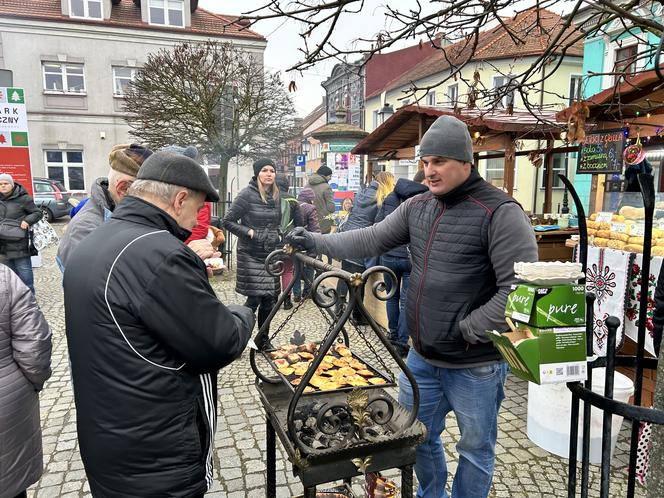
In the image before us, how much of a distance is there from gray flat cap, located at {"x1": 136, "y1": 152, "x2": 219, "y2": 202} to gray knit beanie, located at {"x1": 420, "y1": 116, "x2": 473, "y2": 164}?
0.98 m

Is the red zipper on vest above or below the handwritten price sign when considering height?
below

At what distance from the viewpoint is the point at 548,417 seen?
10.2 ft

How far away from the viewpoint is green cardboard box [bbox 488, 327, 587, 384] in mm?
1120

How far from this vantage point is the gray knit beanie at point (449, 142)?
2.01 metres

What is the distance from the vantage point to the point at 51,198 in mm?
17016

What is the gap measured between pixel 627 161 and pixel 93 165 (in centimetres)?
2187

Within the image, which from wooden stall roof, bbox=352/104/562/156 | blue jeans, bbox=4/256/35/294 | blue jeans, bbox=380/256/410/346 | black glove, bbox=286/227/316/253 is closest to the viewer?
black glove, bbox=286/227/316/253

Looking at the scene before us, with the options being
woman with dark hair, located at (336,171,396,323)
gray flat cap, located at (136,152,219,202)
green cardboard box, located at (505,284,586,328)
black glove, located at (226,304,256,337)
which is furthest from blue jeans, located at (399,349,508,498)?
woman with dark hair, located at (336,171,396,323)

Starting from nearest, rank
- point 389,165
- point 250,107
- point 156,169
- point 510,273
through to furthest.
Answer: point 156,169
point 510,273
point 250,107
point 389,165

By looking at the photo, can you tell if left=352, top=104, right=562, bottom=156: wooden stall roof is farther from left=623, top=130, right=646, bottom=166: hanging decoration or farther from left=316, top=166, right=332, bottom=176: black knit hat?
left=316, top=166, right=332, bottom=176: black knit hat

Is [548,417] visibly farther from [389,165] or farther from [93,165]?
[93,165]

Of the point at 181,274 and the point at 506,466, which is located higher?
the point at 181,274

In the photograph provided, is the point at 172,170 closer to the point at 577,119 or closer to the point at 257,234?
the point at 577,119

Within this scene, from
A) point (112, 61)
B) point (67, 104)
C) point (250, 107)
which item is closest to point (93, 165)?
point (67, 104)
